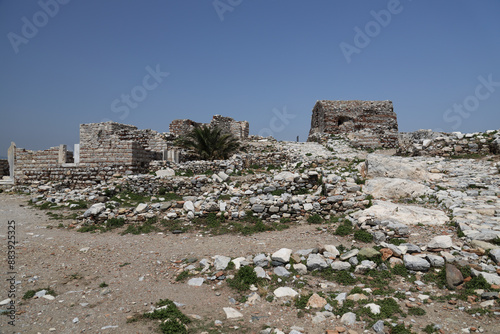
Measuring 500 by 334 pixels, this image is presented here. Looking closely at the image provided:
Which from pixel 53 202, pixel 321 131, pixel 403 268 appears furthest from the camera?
pixel 321 131

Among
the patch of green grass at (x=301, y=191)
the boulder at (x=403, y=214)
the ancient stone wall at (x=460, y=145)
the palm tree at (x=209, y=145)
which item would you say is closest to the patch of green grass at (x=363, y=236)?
the boulder at (x=403, y=214)

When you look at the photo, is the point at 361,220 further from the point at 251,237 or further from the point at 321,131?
the point at 321,131

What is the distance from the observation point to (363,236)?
→ 6.52 m

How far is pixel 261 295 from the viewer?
464cm

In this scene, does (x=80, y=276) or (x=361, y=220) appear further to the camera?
(x=361, y=220)

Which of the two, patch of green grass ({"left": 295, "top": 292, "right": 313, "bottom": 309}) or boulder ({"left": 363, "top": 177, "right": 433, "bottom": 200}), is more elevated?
boulder ({"left": 363, "top": 177, "right": 433, "bottom": 200})

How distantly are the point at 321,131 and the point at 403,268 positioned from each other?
818 inches

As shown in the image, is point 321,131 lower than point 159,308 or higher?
higher

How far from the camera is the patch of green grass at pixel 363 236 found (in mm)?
6461

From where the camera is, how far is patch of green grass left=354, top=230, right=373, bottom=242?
6461 millimetres

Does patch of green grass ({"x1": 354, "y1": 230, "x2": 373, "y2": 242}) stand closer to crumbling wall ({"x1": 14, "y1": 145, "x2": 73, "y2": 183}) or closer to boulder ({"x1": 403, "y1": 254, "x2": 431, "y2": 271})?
boulder ({"x1": 403, "y1": 254, "x2": 431, "y2": 271})

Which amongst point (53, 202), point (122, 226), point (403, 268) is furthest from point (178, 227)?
point (53, 202)

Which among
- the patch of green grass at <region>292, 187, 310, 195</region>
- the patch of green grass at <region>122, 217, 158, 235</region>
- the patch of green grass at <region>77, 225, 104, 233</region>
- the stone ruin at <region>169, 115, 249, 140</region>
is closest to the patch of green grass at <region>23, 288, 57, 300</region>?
the patch of green grass at <region>122, 217, 158, 235</region>

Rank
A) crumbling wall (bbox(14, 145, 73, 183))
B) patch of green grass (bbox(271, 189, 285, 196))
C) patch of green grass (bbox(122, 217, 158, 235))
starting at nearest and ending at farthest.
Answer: patch of green grass (bbox(122, 217, 158, 235)), patch of green grass (bbox(271, 189, 285, 196)), crumbling wall (bbox(14, 145, 73, 183))
